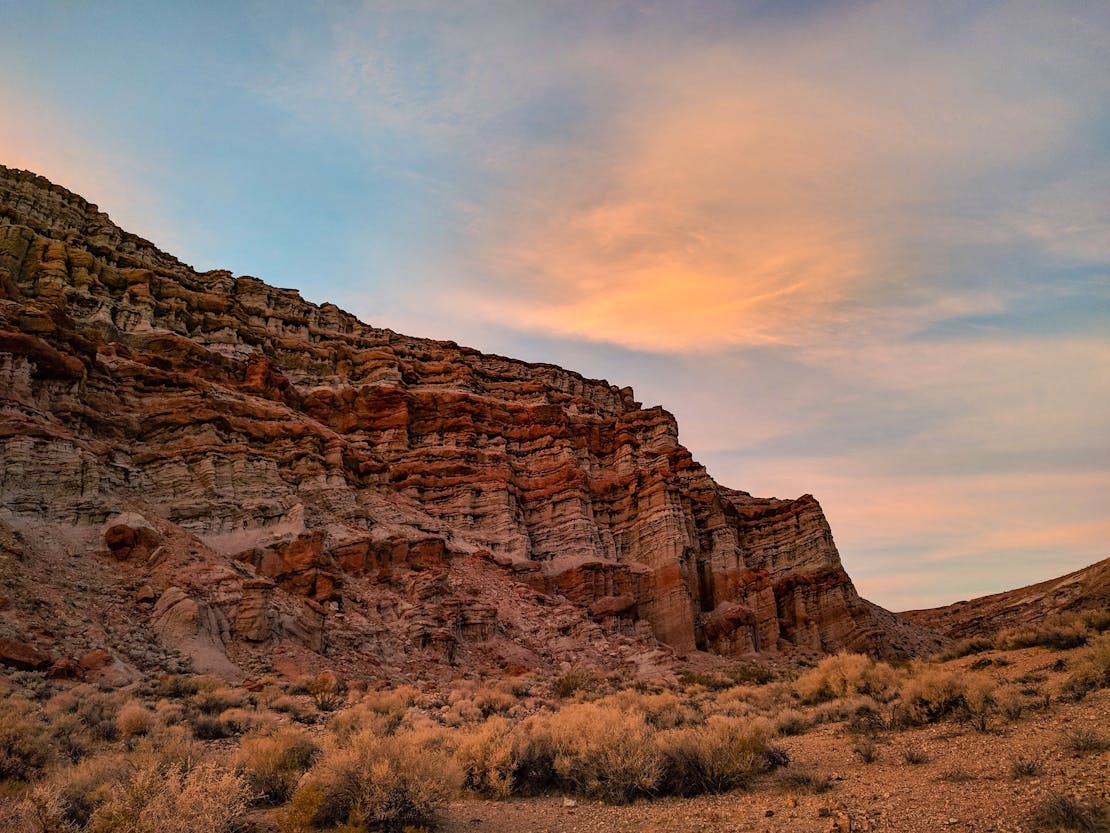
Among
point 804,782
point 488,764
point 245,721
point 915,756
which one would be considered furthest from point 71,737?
point 915,756

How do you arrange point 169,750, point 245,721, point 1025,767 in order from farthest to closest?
point 245,721, point 169,750, point 1025,767

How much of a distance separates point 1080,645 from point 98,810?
55.0 ft

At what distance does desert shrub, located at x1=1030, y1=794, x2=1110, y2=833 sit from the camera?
531 cm

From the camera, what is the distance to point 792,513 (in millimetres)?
54625

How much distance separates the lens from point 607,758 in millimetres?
8570

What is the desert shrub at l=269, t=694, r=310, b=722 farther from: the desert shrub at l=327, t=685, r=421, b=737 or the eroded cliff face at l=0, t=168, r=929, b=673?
the eroded cliff face at l=0, t=168, r=929, b=673

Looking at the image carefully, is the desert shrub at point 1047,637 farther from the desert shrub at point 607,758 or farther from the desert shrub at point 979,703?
the desert shrub at point 607,758

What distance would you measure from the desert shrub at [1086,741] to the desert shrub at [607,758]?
4611 mm

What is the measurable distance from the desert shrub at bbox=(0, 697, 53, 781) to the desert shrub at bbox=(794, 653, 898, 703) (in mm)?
13758

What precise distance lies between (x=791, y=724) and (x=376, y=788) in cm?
829

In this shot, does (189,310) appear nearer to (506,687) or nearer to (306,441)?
(306,441)

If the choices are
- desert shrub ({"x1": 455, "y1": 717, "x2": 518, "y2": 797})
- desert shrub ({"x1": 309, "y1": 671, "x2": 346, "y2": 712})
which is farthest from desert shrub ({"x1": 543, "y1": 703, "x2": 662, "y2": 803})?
desert shrub ({"x1": 309, "y1": 671, "x2": 346, "y2": 712})

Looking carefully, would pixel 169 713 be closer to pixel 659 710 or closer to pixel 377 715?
pixel 377 715

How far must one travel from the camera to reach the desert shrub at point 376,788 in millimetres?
6793
